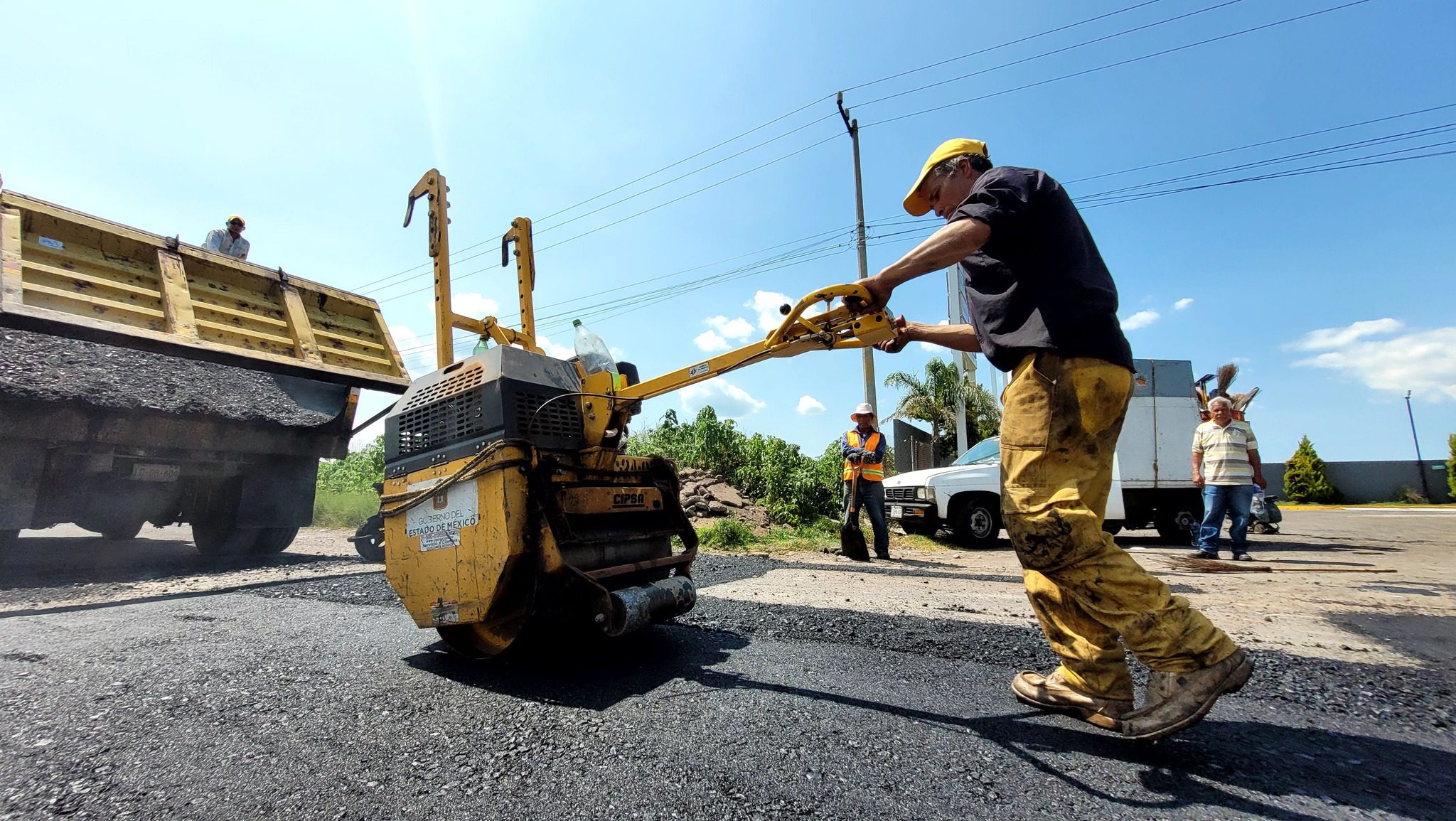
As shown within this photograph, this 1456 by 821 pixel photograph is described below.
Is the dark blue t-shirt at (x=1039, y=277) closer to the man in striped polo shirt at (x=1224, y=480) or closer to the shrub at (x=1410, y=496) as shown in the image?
the man in striped polo shirt at (x=1224, y=480)

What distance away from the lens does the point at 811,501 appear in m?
10.1

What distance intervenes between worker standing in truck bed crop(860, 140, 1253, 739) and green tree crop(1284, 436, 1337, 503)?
2961 centimetres

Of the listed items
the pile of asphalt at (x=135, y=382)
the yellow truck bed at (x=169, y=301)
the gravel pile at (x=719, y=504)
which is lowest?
the gravel pile at (x=719, y=504)

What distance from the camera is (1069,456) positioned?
1.85 meters

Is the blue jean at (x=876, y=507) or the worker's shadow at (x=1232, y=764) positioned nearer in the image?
the worker's shadow at (x=1232, y=764)

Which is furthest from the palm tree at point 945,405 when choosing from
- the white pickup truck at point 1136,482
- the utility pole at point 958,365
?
the white pickup truck at point 1136,482

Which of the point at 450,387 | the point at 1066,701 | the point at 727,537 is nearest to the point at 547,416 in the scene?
the point at 450,387

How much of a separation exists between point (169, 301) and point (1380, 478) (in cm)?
3422

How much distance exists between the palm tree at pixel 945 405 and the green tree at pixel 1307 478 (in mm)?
A: 13014

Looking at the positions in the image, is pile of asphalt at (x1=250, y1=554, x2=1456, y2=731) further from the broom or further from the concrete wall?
the concrete wall

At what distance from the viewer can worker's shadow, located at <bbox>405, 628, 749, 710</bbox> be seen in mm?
2369

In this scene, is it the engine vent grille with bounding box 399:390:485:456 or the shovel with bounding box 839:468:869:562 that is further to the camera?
the shovel with bounding box 839:468:869:562

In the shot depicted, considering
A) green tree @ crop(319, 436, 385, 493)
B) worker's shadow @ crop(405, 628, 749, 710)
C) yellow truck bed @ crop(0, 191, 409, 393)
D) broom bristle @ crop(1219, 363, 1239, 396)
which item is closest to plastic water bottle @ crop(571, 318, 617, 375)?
worker's shadow @ crop(405, 628, 749, 710)

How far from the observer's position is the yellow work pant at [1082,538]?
5.60 ft
